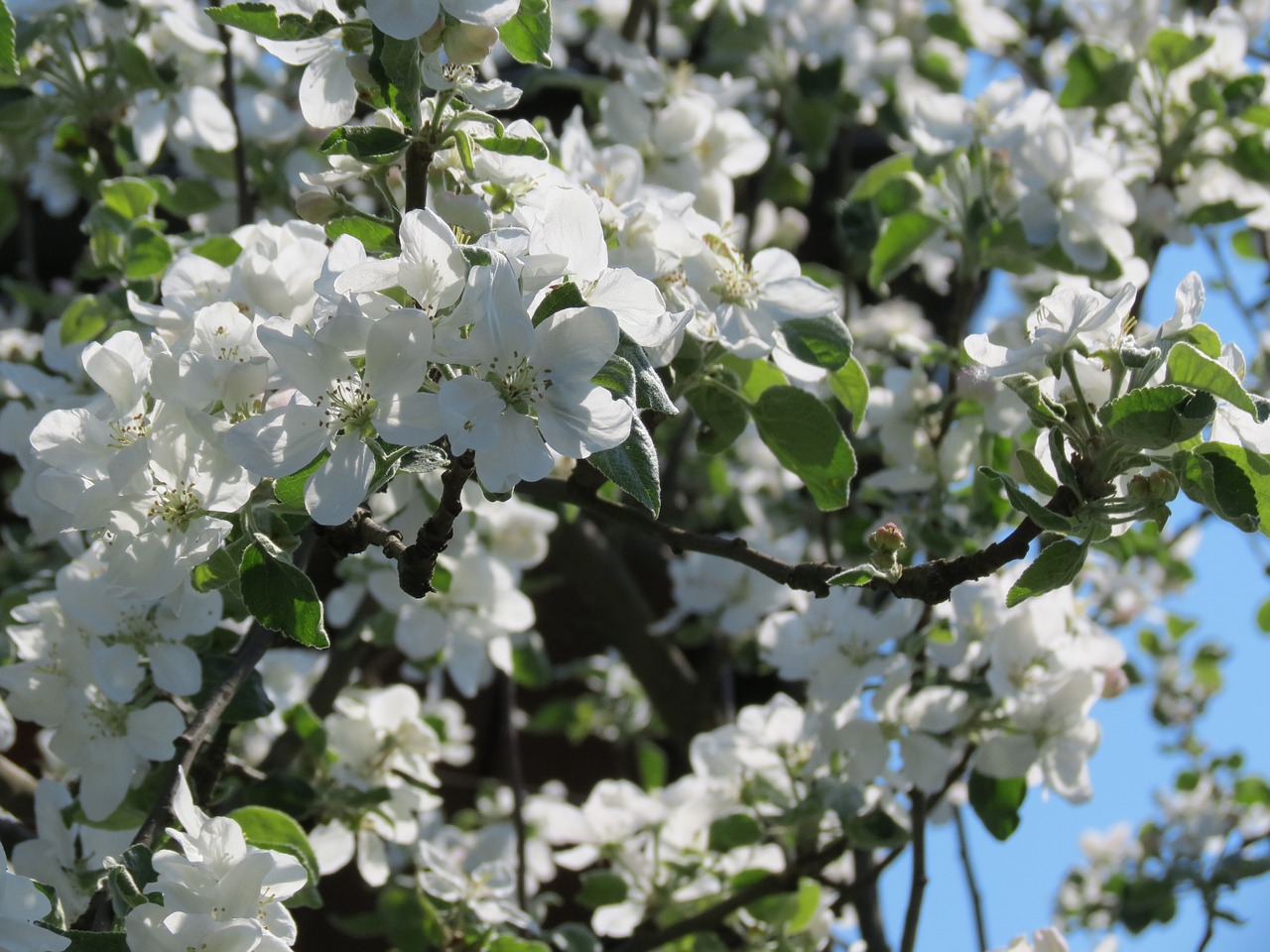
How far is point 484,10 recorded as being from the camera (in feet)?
3.31

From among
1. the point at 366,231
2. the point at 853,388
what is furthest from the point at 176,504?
the point at 853,388

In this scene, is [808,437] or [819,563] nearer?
[819,563]

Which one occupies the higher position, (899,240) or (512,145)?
(512,145)

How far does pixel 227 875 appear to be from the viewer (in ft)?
3.24

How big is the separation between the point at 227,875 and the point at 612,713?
6.68ft

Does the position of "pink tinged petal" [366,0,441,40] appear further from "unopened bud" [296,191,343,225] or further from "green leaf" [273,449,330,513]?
"green leaf" [273,449,330,513]

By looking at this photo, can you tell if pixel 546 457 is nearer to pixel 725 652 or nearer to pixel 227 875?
pixel 227 875

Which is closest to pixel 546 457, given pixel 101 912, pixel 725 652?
pixel 101 912

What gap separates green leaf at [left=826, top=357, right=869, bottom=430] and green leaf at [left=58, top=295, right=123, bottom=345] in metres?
0.84

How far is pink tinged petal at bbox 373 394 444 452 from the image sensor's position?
0.91 metres

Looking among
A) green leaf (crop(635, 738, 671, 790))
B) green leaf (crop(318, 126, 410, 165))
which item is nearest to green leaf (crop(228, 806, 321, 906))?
green leaf (crop(318, 126, 410, 165))

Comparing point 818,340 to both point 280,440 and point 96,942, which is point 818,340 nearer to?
point 280,440

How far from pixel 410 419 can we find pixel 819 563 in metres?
0.39

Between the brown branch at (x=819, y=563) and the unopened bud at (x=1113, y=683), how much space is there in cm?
60
